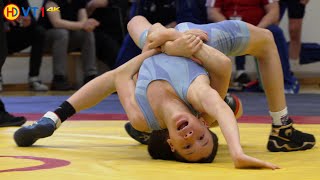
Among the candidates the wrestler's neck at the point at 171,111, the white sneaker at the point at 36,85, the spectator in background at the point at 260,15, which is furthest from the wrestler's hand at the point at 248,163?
the white sneaker at the point at 36,85

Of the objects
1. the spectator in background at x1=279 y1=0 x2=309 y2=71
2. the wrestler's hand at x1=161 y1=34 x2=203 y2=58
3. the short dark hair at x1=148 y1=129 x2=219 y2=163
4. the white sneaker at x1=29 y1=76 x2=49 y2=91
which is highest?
the wrestler's hand at x1=161 y1=34 x2=203 y2=58

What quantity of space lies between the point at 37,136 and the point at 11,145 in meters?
0.17

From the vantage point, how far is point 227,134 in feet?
9.32

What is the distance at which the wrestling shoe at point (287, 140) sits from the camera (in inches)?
137

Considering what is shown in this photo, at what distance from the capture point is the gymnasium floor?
2709mm

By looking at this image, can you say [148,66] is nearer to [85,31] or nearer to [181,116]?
[181,116]

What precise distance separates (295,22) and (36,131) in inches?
201

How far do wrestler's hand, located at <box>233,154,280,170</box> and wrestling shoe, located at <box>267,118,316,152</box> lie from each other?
698 millimetres

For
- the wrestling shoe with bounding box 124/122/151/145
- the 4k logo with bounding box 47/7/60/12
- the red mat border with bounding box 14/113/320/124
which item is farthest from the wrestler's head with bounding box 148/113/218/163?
the 4k logo with bounding box 47/7/60/12

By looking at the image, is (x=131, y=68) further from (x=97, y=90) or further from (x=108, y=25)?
(x=108, y=25)

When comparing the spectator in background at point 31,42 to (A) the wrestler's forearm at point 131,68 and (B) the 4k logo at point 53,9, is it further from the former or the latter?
(A) the wrestler's forearm at point 131,68

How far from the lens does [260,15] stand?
7324 mm

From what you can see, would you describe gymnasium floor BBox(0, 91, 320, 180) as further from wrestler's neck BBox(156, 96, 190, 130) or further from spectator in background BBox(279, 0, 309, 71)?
spectator in background BBox(279, 0, 309, 71)

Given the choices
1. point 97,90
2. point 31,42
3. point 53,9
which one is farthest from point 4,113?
point 31,42
